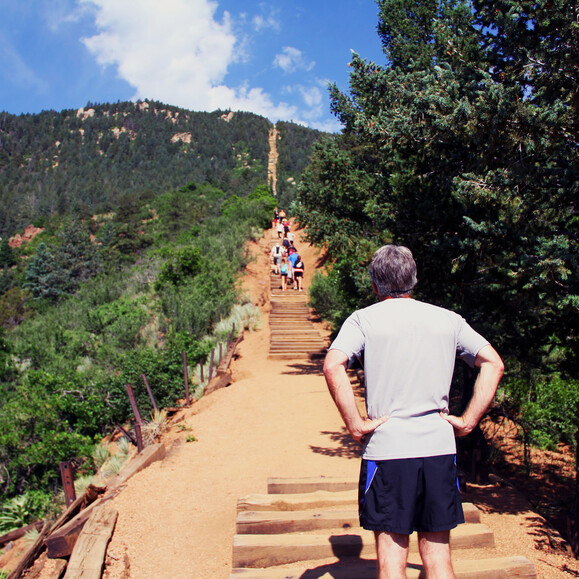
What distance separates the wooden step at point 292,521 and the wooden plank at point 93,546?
1.29 metres

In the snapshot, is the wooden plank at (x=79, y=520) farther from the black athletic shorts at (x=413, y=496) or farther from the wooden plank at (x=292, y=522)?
the black athletic shorts at (x=413, y=496)

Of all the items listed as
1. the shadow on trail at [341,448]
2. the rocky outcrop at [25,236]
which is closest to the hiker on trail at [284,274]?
the shadow on trail at [341,448]

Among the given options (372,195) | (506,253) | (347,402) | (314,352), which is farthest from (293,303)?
(347,402)

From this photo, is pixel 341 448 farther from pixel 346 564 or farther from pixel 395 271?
pixel 395 271

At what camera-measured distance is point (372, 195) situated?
870cm

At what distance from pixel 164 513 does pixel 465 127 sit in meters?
4.81

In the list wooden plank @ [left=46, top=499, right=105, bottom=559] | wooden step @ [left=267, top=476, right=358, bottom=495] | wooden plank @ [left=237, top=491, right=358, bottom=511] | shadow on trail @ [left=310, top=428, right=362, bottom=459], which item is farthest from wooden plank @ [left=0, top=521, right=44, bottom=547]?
wooden plank @ [left=237, top=491, right=358, bottom=511]

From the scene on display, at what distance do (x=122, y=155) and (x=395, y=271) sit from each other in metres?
112

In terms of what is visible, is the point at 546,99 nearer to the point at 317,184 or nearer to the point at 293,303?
the point at 317,184

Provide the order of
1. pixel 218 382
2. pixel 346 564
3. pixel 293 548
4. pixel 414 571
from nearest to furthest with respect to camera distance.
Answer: pixel 414 571 → pixel 346 564 → pixel 293 548 → pixel 218 382

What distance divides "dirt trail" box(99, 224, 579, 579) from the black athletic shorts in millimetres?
2041

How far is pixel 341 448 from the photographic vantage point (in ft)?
24.7

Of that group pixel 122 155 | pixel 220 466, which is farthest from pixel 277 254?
pixel 122 155

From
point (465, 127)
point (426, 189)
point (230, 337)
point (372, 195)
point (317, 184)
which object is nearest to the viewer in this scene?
point (465, 127)
